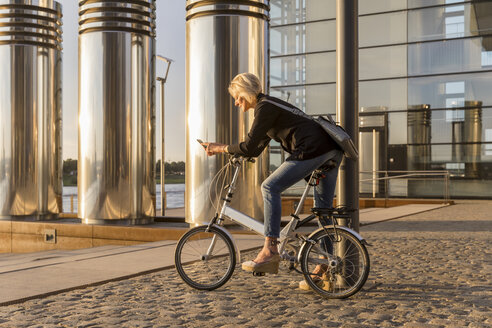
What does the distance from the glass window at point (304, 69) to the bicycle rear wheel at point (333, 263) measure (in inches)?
837

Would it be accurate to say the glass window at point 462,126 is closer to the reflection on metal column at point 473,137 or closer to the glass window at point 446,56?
the reflection on metal column at point 473,137

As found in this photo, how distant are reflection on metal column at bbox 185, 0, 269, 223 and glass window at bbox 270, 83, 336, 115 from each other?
16.4 metres

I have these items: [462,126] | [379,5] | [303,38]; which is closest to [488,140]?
[462,126]

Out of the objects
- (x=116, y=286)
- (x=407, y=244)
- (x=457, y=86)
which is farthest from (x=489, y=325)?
(x=457, y=86)

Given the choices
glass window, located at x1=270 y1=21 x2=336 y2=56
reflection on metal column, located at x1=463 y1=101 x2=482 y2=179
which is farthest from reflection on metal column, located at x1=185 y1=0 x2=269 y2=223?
glass window, located at x1=270 y1=21 x2=336 y2=56

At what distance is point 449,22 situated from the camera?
2336 centimetres

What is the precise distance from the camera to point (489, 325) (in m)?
3.93

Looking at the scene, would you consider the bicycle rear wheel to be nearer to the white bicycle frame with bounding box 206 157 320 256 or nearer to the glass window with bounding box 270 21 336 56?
the white bicycle frame with bounding box 206 157 320 256

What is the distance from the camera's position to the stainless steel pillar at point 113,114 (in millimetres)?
10117

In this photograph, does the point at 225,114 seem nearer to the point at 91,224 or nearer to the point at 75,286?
the point at 91,224

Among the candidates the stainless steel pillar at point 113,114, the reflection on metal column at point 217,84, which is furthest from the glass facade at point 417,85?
the reflection on metal column at point 217,84

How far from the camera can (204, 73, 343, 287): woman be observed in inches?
183

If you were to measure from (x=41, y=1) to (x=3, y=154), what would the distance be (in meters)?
2.93

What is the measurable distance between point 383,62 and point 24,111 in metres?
16.6
